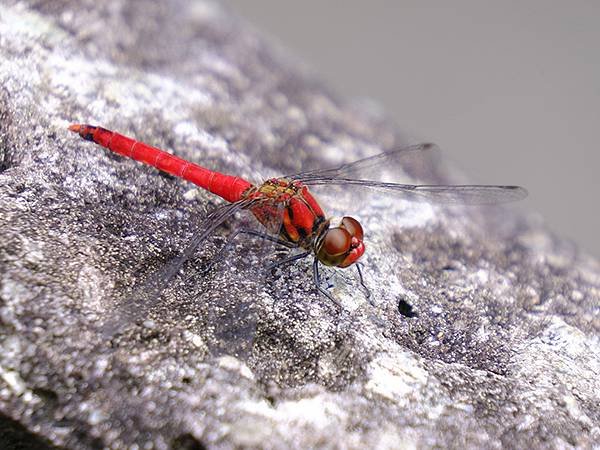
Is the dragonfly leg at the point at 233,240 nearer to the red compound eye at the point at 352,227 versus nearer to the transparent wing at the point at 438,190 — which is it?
the red compound eye at the point at 352,227

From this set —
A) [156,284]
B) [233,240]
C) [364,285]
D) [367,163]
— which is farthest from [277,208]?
[367,163]

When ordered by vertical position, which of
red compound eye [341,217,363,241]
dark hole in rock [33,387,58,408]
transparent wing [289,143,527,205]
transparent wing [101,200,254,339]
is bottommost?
dark hole in rock [33,387,58,408]

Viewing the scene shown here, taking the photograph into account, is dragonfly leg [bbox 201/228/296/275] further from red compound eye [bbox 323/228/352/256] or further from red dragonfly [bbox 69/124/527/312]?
red compound eye [bbox 323/228/352/256]

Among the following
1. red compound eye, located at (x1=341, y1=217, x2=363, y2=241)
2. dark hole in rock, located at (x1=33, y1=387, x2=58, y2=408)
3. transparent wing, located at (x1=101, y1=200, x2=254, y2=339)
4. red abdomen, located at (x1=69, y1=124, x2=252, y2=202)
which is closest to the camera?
dark hole in rock, located at (x1=33, y1=387, x2=58, y2=408)

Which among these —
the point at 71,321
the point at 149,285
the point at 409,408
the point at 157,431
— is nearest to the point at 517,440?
the point at 409,408

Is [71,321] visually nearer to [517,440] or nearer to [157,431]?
[157,431]

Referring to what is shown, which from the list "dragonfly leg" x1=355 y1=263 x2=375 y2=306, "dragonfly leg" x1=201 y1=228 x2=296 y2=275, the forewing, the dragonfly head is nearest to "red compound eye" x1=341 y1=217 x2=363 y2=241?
the dragonfly head

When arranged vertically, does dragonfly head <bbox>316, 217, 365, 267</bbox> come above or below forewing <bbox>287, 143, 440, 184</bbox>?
below
